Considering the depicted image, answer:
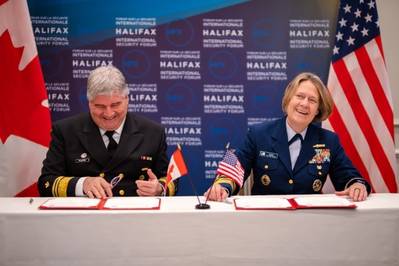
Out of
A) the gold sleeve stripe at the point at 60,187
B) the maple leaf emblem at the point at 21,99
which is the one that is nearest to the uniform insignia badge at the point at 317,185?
the gold sleeve stripe at the point at 60,187

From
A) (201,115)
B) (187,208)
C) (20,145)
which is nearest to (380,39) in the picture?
(201,115)

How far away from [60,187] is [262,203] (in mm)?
1134

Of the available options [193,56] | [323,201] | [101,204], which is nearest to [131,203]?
[101,204]

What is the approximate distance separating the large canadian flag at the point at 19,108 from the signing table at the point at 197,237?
159cm

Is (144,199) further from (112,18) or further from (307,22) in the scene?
(307,22)

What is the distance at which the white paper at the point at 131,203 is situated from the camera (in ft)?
6.52

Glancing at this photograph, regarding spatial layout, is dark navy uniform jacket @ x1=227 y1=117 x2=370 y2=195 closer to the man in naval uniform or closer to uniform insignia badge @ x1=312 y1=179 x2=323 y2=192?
uniform insignia badge @ x1=312 y1=179 x2=323 y2=192

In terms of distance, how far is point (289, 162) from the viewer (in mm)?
2676

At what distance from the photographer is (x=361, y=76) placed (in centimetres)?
388

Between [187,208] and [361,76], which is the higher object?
[361,76]

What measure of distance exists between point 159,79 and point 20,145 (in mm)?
1388

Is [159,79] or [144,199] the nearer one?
[144,199]

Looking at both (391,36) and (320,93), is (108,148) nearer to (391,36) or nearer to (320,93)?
(320,93)

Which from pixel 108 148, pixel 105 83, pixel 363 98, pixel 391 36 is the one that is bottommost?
Answer: pixel 108 148
